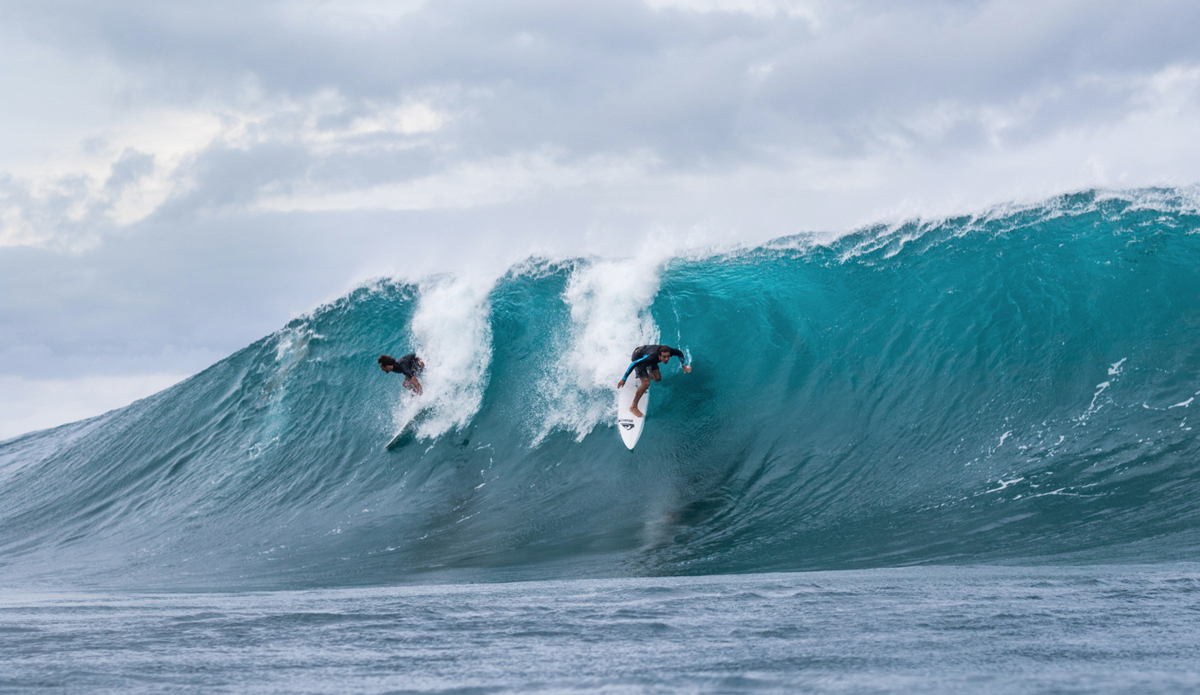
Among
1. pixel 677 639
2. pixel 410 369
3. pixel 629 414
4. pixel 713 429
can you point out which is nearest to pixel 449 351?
pixel 410 369

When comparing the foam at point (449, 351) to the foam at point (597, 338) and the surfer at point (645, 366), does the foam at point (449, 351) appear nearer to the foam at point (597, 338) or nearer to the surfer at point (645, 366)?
the foam at point (597, 338)

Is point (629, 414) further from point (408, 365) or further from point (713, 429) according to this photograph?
point (408, 365)

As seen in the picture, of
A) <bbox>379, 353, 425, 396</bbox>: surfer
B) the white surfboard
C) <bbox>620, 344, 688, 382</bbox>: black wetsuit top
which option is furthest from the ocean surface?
<bbox>620, 344, 688, 382</bbox>: black wetsuit top

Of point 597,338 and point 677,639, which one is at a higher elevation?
point 597,338

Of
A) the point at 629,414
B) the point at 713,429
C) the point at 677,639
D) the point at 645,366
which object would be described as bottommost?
the point at 677,639

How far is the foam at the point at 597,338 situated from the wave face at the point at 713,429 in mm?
49

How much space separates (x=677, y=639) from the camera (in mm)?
3982

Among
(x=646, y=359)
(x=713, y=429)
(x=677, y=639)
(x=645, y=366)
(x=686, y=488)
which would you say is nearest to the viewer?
(x=677, y=639)

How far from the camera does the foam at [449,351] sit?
12.0 meters

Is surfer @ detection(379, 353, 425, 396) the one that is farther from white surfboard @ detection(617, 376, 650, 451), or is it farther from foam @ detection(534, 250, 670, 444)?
white surfboard @ detection(617, 376, 650, 451)

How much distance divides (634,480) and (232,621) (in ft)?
17.2

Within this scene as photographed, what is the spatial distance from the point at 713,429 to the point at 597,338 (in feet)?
8.54

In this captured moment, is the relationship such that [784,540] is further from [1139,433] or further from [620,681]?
[620,681]

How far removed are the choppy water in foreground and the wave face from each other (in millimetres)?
1407
